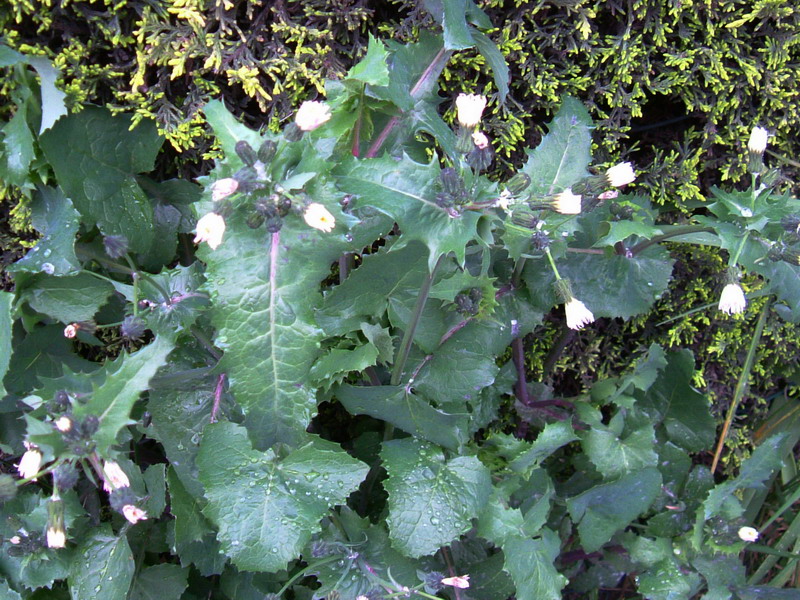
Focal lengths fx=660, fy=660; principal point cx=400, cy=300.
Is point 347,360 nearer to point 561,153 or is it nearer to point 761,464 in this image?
point 561,153

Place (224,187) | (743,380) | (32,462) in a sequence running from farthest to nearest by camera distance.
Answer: (743,380), (32,462), (224,187)

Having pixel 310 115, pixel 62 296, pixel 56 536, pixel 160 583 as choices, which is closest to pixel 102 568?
pixel 160 583

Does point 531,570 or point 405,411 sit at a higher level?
point 405,411

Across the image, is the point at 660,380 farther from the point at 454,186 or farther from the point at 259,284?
the point at 259,284

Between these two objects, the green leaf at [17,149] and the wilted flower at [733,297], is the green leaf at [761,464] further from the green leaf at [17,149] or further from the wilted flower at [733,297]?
the green leaf at [17,149]

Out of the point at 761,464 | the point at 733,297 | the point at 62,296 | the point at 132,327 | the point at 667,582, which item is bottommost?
the point at 667,582

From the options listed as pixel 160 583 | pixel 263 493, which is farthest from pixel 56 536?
pixel 160 583

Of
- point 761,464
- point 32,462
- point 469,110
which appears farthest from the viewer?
point 761,464

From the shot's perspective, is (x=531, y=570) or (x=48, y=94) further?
(x=48, y=94)

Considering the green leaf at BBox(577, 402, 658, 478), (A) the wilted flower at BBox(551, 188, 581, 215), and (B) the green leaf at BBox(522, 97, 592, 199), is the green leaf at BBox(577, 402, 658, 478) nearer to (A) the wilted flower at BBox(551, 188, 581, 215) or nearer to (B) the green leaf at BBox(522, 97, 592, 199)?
(B) the green leaf at BBox(522, 97, 592, 199)
